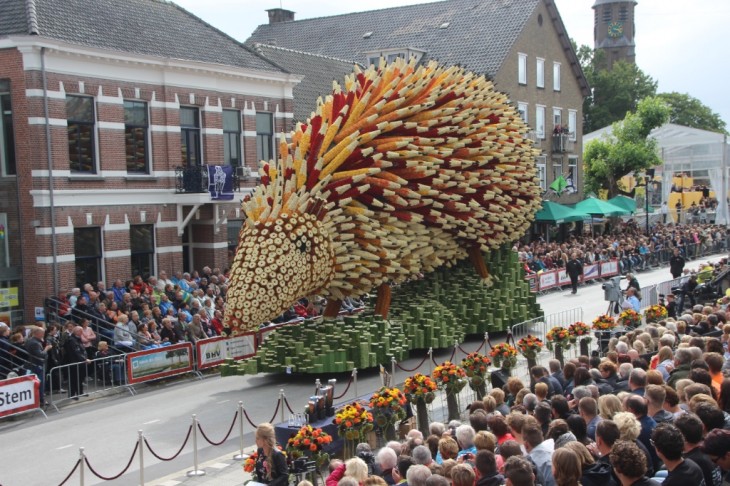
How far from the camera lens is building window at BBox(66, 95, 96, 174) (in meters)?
22.3

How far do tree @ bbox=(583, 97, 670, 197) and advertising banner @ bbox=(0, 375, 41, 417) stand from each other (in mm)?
42041

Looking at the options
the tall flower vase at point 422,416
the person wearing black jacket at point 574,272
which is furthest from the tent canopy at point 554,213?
the tall flower vase at point 422,416

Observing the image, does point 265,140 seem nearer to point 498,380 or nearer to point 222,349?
point 222,349

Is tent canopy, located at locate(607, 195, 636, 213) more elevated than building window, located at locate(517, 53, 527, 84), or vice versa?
building window, located at locate(517, 53, 527, 84)

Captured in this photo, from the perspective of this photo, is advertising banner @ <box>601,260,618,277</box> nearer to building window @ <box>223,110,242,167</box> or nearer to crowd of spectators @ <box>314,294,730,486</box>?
building window @ <box>223,110,242,167</box>

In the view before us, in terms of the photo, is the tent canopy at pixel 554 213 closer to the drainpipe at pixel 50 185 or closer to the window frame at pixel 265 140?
the window frame at pixel 265 140

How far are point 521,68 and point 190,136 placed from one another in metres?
20.8

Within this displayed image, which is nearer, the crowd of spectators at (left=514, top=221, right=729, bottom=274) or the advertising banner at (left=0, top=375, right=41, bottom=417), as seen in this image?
the advertising banner at (left=0, top=375, right=41, bottom=417)

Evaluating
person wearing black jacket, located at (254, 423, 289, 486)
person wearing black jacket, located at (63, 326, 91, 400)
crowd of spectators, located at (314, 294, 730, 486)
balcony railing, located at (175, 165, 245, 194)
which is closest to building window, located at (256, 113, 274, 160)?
balcony railing, located at (175, 165, 245, 194)

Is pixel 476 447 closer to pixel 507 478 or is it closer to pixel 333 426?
pixel 507 478

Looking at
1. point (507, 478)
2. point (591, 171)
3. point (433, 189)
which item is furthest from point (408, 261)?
point (591, 171)

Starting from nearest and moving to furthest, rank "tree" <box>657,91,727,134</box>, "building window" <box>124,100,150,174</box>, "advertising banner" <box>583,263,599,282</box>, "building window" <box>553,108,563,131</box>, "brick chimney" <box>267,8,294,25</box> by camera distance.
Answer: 1. "building window" <box>124,100,150,174</box>
2. "advertising banner" <box>583,263,599,282</box>
3. "building window" <box>553,108,563,131</box>
4. "brick chimney" <box>267,8,294,25</box>
5. "tree" <box>657,91,727,134</box>

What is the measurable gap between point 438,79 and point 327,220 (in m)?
5.10

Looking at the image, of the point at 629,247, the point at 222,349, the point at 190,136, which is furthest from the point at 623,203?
the point at 222,349
